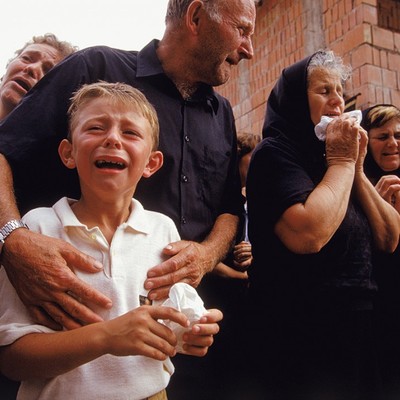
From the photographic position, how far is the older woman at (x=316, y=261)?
1.88 metres

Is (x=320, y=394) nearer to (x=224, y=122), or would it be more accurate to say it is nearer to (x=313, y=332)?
(x=313, y=332)

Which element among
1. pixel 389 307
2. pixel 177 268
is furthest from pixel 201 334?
pixel 389 307

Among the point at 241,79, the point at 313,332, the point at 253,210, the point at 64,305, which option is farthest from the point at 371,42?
the point at 64,305

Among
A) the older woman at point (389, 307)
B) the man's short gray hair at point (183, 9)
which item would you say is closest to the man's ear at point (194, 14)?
the man's short gray hair at point (183, 9)

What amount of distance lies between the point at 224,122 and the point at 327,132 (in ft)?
1.50

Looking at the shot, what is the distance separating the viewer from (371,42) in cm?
450

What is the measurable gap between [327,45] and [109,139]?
408 cm

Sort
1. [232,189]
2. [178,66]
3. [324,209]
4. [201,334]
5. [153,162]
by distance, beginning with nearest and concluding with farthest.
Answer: [201,334] < [153,162] < [324,209] < [178,66] < [232,189]

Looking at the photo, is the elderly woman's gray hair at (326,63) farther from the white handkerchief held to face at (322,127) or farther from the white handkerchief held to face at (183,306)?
the white handkerchief held to face at (183,306)

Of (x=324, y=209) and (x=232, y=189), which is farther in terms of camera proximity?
(x=232, y=189)

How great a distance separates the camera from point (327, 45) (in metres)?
4.93

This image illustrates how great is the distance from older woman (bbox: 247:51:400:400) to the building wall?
2572mm

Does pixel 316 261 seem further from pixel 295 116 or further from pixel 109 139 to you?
pixel 109 139

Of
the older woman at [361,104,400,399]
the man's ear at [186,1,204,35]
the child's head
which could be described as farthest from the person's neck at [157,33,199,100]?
the older woman at [361,104,400,399]
